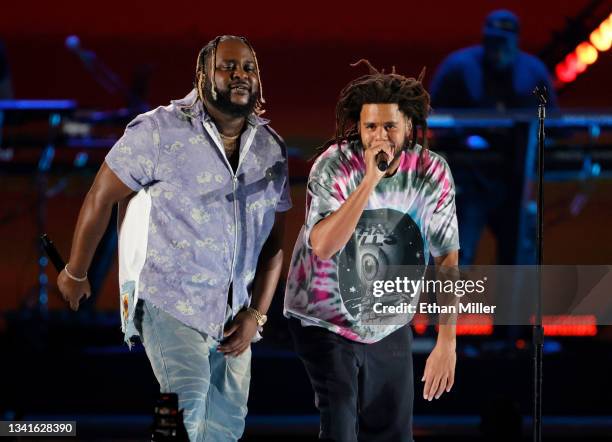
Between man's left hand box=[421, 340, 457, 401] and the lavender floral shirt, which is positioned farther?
man's left hand box=[421, 340, 457, 401]

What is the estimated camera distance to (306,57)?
7613 millimetres

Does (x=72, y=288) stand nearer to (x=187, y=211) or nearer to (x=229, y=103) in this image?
(x=187, y=211)

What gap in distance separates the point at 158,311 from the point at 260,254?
0.49m

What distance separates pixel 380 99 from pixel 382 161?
11.0 inches

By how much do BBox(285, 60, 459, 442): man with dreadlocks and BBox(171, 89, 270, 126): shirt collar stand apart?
0.29 meters

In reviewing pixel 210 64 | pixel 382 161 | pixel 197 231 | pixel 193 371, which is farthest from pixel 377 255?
pixel 210 64

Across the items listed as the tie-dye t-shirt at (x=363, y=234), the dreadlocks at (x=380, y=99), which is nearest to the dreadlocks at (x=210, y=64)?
the dreadlocks at (x=380, y=99)

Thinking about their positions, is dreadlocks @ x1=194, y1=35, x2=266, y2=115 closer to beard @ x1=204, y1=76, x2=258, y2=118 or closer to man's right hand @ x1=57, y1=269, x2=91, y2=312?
beard @ x1=204, y1=76, x2=258, y2=118

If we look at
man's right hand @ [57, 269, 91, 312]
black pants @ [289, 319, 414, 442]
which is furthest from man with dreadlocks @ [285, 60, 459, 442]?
man's right hand @ [57, 269, 91, 312]

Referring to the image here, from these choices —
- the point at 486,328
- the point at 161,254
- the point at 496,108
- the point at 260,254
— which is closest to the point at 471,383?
the point at 486,328

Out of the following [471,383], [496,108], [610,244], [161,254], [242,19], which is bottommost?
[471,383]

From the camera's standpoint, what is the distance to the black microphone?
13.6 feet

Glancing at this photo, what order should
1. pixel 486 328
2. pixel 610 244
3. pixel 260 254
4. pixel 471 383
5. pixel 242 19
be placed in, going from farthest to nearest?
pixel 610 244, pixel 242 19, pixel 486 328, pixel 471 383, pixel 260 254

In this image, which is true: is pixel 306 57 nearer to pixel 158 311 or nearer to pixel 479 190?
pixel 479 190
